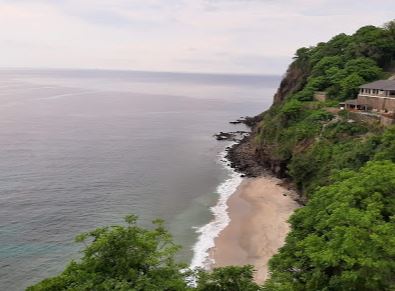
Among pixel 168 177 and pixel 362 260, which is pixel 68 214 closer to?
pixel 168 177

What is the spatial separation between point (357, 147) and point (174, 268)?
3228 centimetres

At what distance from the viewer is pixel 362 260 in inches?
723

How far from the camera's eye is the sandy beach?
36406 mm

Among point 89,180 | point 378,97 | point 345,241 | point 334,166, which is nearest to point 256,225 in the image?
point 334,166

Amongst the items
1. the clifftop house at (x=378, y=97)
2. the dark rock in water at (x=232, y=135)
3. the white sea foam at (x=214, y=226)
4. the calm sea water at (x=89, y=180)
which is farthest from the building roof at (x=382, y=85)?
the dark rock in water at (x=232, y=135)

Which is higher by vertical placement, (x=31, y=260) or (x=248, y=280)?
(x=248, y=280)

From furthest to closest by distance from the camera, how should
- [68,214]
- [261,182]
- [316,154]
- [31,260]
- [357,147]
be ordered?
[261,182], [316,154], [68,214], [357,147], [31,260]

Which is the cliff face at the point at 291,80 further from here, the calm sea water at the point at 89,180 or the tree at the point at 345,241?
the tree at the point at 345,241

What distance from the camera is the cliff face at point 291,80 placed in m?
78.5

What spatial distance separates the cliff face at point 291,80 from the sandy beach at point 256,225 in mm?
28346

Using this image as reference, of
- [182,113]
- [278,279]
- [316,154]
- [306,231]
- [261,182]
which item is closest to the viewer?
[278,279]

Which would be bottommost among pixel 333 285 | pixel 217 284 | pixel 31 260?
pixel 31 260

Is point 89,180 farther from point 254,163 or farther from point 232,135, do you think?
point 232,135

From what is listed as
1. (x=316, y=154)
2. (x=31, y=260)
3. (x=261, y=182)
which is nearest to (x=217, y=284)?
(x=31, y=260)
